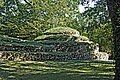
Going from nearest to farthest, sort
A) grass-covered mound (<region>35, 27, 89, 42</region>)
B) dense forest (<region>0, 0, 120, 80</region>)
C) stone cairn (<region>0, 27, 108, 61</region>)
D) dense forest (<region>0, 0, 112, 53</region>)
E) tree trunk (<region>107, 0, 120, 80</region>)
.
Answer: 1. tree trunk (<region>107, 0, 120, 80</region>)
2. dense forest (<region>0, 0, 120, 80</region>)
3. stone cairn (<region>0, 27, 108, 61</region>)
4. grass-covered mound (<region>35, 27, 89, 42</region>)
5. dense forest (<region>0, 0, 112, 53</region>)

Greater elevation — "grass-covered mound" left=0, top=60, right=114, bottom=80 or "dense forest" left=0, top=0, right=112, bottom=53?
"dense forest" left=0, top=0, right=112, bottom=53

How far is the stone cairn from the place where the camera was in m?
22.9

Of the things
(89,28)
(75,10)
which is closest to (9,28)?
(75,10)

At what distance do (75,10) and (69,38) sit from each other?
3271 cm

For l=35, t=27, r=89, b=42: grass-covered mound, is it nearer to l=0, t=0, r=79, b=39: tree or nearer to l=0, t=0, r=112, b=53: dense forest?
l=0, t=0, r=112, b=53: dense forest

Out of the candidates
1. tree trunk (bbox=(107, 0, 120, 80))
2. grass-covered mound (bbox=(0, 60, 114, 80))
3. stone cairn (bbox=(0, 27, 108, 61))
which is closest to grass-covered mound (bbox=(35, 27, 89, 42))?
stone cairn (bbox=(0, 27, 108, 61))

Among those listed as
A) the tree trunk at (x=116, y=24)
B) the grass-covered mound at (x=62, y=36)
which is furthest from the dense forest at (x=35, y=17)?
the tree trunk at (x=116, y=24)

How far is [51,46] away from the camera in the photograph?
1102 inches

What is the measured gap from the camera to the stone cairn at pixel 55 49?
22911 mm

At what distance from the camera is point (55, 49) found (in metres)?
28.3

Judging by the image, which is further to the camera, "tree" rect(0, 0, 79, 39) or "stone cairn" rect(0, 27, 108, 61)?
"tree" rect(0, 0, 79, 39)

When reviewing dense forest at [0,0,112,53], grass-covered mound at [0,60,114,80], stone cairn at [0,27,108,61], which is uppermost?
dense forest at [0,0,112,53]

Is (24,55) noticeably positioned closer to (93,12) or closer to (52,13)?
(93,12)

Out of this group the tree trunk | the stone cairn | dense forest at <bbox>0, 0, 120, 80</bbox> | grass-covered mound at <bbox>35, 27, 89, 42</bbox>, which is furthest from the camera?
grass-covered mound at <bbox>35, 27, 89, 42</bbox>
